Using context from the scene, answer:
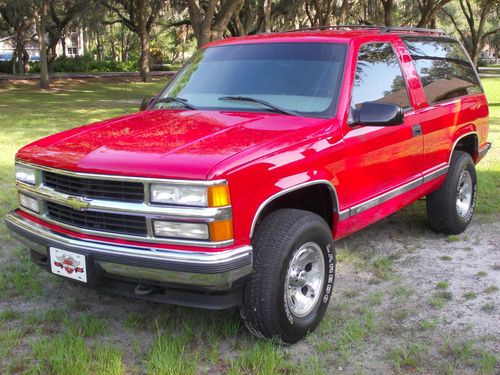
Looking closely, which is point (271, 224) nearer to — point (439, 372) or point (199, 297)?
point (199, 297)

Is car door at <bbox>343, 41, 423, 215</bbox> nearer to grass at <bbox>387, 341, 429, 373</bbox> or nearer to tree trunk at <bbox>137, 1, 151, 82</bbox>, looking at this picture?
grass at <bbox>387, 341, 429, 373</bbox>

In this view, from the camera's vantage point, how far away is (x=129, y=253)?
305 cm

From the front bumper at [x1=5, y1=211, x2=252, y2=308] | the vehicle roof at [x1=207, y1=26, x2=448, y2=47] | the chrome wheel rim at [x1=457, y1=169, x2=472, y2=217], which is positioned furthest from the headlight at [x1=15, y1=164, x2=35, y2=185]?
the chrome wheel rim at [x1=457, y1=169, x2=472, y2=217]

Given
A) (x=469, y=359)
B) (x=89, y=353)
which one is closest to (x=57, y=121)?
(x=89, y=353)

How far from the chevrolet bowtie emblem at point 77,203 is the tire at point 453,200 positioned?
3.45 meters

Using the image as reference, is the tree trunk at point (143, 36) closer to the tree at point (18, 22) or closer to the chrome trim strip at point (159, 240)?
the tree at point (18, 22)

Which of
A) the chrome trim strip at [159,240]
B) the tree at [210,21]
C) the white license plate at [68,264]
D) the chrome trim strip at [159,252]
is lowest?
the white license plate at [68,264]

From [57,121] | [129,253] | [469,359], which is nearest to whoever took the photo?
[129,253]

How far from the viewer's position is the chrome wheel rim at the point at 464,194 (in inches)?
223

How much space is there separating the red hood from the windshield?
0.19 meters

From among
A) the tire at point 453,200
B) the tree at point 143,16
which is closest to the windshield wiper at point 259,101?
the tire at point 453,200

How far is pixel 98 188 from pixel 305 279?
4.52 feet

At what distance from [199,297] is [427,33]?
372 cm

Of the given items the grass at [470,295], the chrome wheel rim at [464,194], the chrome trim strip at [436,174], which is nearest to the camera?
the grass at [470,295]
